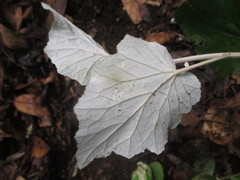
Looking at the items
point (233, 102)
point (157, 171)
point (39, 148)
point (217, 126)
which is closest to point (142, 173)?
point (157, 171)

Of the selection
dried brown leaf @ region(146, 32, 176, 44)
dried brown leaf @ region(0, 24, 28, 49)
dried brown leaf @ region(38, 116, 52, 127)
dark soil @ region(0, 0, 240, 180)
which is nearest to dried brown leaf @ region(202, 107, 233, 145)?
dark soil @ region(0, 0, 240, 180)

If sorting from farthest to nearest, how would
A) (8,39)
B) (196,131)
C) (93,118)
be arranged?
(8,39), (196,131), (93,118)

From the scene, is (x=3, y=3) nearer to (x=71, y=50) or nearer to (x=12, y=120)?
A: (x=12, y=120)

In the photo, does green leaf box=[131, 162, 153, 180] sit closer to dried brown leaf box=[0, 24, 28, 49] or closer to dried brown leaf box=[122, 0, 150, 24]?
dried brown leaf box=[122, 0, 150, 24]

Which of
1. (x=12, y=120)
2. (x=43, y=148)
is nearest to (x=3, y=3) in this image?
(x=12, y=120)

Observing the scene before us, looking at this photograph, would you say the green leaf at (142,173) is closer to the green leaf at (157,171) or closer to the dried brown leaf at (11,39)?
the green leaf at (157,171)

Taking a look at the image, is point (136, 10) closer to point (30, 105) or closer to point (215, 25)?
point (215, 25)
